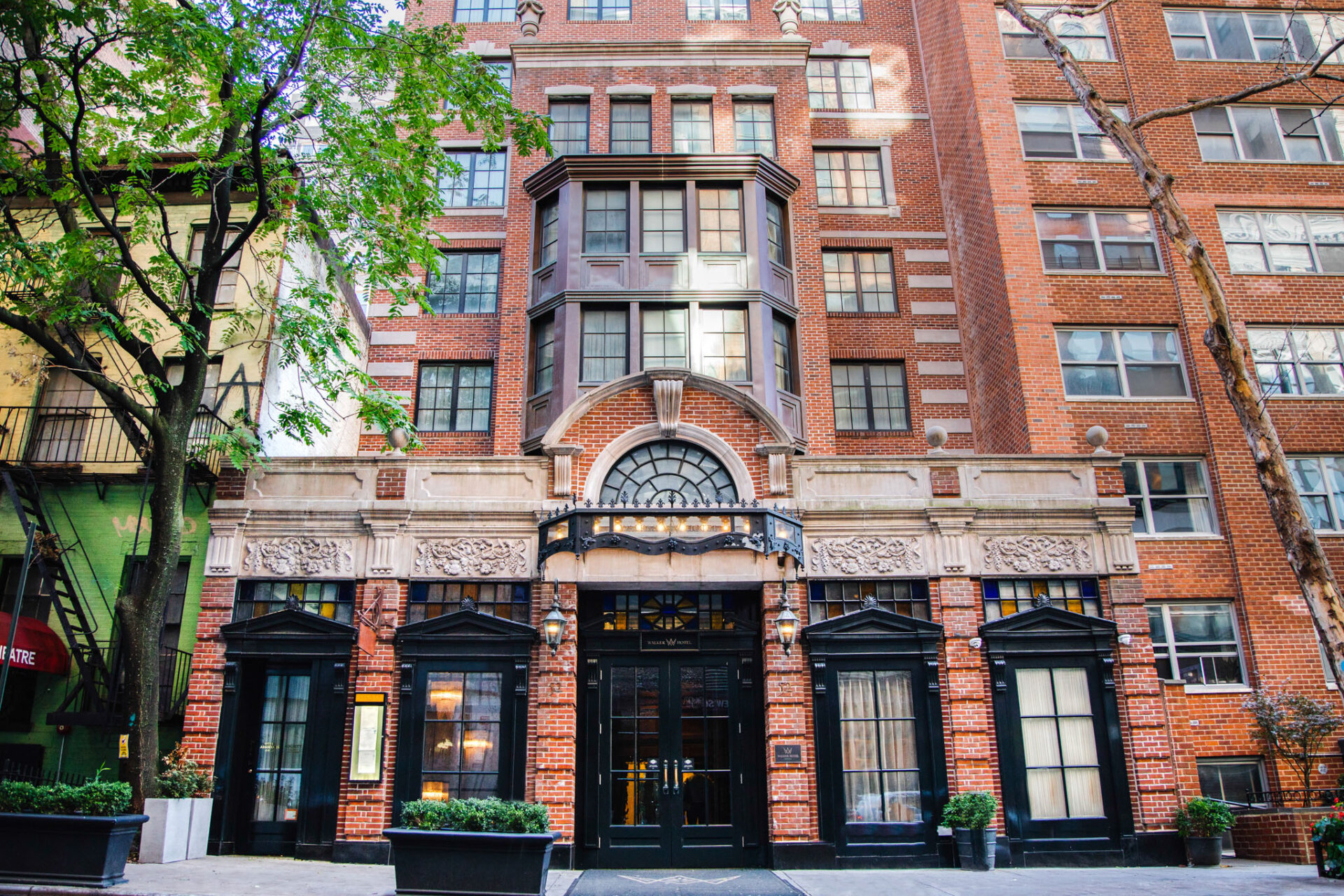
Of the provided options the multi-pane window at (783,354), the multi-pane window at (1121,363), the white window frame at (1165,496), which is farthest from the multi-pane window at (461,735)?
the multi-pane window at (1121,363)

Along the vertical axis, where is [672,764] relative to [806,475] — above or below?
below

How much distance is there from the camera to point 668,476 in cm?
1547

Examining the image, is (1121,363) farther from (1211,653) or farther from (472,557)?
(472,557)

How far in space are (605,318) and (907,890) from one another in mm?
12329

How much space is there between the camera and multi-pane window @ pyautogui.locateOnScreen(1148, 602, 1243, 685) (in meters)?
18.2

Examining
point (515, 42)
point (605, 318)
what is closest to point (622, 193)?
point (605, 318)

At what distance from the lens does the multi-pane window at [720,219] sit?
19453 mm

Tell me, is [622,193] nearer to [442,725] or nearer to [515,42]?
[515,42]

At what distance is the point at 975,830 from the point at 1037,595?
4080mm

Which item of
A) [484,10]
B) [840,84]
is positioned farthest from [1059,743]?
[484,10]

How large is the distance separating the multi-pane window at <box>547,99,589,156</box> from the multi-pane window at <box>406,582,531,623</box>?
11463mm

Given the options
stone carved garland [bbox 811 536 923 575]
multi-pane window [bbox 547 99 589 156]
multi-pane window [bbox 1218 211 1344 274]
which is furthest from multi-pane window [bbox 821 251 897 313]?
stone carved garland [bbox 811 536 923 575]

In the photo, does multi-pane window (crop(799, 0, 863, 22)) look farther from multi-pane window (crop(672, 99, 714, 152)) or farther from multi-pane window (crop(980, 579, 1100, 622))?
multi-pane window (crop(980, 579, 1100, 622))

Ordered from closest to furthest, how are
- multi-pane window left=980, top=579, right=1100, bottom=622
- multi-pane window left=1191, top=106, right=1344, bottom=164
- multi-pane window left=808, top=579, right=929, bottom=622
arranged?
multi-pane window left=808, top=579, right=929, bottom=622
multi-pane window left=980, top=579, right=1100, bottom=622
multi-pane window left=1191, top=106, right=1344, bottom=164
